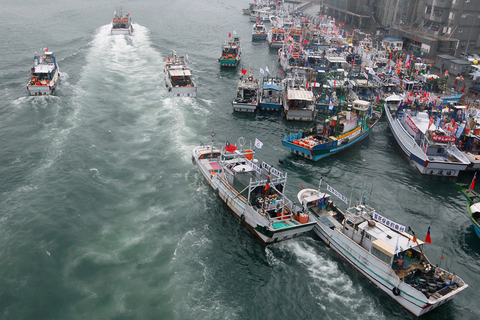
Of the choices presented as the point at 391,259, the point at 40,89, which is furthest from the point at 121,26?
the point at 391,259

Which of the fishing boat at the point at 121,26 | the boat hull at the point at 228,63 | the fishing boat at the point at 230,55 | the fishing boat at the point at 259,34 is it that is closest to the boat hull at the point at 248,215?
the boat hull at the point at 228,63

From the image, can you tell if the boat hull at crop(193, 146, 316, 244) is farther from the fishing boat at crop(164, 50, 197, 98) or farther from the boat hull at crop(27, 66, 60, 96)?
the boat hull at crop(27, 66, 60, 96)

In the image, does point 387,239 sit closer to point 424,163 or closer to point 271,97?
point 424,163

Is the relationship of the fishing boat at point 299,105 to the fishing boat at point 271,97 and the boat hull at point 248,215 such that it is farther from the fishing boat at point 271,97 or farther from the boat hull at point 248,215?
the boat hull at point 248,215

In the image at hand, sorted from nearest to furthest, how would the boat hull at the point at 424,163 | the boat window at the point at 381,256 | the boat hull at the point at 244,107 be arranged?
the boat window at the point at 381,256
the boat hull at the point at 424,163
the boat hull at the point at 244,107

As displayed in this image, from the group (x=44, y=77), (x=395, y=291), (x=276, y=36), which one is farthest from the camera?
(x=276, y=36)

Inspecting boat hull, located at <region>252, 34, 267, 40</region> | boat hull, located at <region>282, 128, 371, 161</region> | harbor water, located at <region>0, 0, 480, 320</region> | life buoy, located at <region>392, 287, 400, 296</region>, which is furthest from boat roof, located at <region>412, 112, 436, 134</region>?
boat hull, located at <region>252, 34, 267, 40</region>

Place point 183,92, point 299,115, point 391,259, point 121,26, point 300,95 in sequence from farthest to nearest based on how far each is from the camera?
point 121,26 < point 183,92 < point 299,115 < point 300,95 < point 391,259

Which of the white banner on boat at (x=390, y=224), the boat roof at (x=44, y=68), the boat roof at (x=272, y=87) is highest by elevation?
the boat roof at (x=272, y=87)
